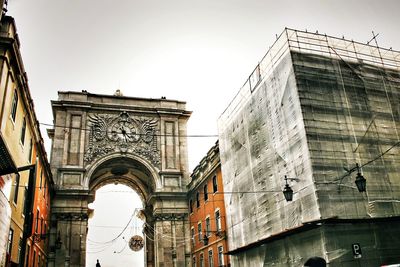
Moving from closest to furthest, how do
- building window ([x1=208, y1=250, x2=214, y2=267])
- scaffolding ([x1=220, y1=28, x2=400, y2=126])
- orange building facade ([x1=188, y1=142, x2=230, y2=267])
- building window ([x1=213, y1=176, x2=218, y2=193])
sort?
scaffolding ([x1=220, y1=28, x2=400, y2=126]), orange building facade ([x1=188, y1=142, x2=230, y2=267]), building window ([x1=208, y1=250, x2=214, y2=267]), building window ([x1=213, y1=176, x2=218, y2=193])

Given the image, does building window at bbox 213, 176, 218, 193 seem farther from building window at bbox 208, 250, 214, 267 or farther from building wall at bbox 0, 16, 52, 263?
building wall at bbox 0, 16, 52, 263

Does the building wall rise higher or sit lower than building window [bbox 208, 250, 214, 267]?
higher

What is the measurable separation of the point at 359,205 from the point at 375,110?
17.4 feet

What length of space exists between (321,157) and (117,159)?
79.0 feet

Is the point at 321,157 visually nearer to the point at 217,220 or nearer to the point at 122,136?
the point at 217,220

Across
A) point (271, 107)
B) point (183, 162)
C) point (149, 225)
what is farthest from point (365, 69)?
point (149, 225)

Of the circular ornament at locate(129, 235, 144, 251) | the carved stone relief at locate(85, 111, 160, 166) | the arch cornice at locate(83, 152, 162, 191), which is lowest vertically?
the circular ornament at locate(129, 235, 144, 251)

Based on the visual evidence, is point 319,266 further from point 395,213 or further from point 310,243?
point 395,213

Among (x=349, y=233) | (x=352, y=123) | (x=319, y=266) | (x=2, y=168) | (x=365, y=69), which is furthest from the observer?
(x=365, y=69)

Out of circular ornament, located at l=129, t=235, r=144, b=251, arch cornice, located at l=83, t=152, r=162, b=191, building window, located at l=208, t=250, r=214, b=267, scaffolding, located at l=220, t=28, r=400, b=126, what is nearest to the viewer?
scaffolding, located at l=220, t=28, r=400, b=126

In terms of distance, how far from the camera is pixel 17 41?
15352 mm

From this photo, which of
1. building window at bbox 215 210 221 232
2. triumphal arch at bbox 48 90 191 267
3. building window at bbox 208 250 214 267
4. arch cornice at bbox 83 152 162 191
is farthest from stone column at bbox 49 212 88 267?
building window at bbox 215 210 221 232

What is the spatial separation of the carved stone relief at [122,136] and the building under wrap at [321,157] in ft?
51.5

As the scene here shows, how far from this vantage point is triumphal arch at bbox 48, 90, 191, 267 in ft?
105
